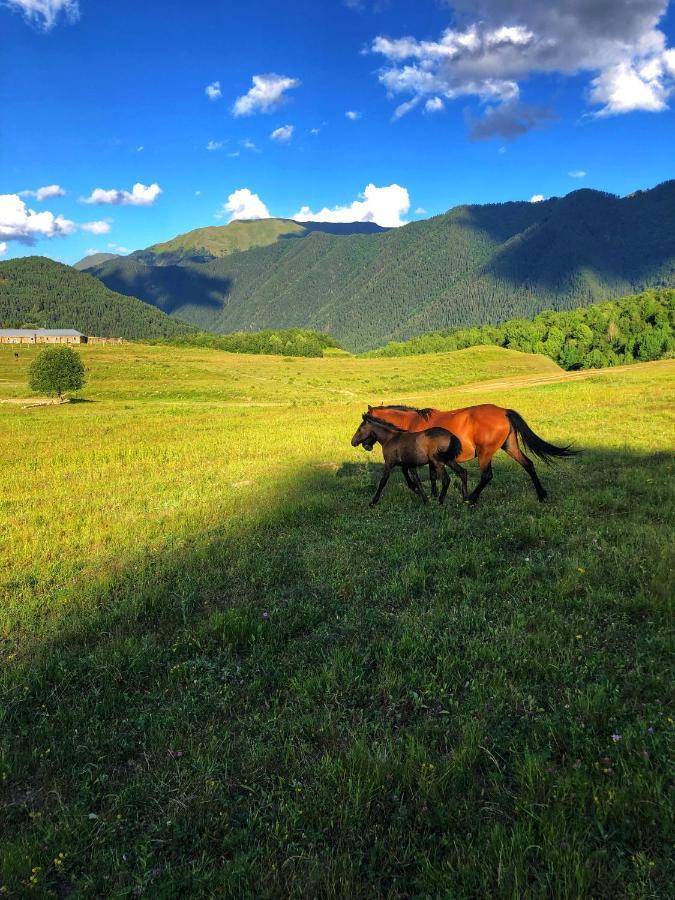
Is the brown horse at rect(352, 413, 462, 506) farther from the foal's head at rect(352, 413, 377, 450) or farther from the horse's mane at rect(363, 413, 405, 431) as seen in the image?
the foal's head at rect(352, 413, 377, 450)

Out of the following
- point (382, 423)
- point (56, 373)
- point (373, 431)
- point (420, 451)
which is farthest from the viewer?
point (56, 373)

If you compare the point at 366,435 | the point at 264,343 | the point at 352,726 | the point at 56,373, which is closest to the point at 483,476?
the point at 366,435

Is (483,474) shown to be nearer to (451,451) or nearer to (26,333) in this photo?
(451,451)

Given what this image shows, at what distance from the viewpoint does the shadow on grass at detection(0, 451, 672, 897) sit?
2.64 m

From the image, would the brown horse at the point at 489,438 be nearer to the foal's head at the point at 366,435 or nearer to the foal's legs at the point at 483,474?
the foal's legs at the point at 483,474

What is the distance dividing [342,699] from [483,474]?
278 inches

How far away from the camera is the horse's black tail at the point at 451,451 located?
386 inches

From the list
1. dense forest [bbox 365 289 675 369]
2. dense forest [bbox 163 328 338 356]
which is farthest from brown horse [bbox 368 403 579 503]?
dense forest [bbox 163 328 338 356]

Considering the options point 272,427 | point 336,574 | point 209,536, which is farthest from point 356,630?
point 272,427

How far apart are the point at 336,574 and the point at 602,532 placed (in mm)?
4542

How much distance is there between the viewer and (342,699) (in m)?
4.06

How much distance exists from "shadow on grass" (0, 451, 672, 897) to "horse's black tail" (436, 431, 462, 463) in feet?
9.83

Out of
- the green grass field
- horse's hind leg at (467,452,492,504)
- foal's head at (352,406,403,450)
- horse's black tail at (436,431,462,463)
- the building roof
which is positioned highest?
the building roof

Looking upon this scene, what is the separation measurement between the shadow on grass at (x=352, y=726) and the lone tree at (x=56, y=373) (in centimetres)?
4928
